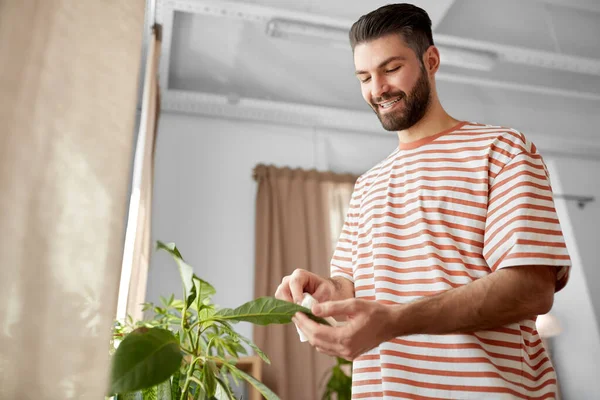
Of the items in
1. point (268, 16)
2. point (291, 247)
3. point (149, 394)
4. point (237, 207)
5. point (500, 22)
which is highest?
point (500, 22)

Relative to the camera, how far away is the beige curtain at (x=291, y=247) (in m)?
3.14

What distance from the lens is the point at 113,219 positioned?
0.49m

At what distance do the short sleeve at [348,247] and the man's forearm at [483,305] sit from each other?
14.2 inches

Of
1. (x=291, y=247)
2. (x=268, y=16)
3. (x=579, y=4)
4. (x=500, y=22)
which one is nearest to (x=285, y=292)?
(x=268, y=16)

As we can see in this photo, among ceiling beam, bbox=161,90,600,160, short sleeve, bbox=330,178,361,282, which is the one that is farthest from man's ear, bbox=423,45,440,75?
ceiling beam, bbox=161,90,600,160

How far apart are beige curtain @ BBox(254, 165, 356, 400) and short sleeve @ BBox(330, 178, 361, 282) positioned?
7.34 ft

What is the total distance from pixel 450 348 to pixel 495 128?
44cm

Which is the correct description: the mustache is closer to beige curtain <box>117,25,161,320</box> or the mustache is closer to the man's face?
the man's face

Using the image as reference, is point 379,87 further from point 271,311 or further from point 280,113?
point 280,113

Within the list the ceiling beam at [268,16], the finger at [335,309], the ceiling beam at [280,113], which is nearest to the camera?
the finger at [335,309]

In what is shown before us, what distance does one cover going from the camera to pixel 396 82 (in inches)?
40.3

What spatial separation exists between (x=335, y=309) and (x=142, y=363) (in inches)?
9.8

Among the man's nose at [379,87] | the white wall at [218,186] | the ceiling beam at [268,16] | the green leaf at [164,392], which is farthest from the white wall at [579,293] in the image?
the green leaf at [164,392]

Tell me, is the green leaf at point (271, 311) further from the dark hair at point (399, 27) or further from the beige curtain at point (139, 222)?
the beige curtain at point (139, 222)
